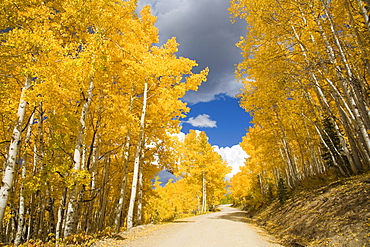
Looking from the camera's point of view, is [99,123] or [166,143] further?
[166,143]

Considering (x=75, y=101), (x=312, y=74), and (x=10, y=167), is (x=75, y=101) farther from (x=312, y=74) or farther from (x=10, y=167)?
(x=312, y=74)

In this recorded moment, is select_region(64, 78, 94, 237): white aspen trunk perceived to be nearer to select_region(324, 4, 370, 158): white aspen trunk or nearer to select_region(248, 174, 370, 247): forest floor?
select_region(248, 174, 370, 247): forest floor

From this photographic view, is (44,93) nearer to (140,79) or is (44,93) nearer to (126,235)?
(140,79)

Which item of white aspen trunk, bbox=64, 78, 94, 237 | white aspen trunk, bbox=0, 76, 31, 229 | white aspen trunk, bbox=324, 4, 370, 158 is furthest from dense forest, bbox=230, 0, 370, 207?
white aspen trunk, bbox=0, 76, 31, 229

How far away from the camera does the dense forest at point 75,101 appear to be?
477cm

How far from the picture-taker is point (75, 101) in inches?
290

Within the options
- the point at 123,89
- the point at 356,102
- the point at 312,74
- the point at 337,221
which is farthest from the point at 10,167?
the point at 312,74

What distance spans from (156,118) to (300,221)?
23.9 ft

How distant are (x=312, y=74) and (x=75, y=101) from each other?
27.8 ft

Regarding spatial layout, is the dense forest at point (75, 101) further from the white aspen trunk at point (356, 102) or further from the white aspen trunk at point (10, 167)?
the white aspen trunk at point (356, 102)

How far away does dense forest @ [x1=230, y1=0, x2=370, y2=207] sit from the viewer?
196 inches

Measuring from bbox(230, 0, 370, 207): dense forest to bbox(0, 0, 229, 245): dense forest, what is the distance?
3.26 m

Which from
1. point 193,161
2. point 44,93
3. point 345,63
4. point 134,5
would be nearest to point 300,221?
point 345,63

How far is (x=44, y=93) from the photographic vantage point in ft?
15.2
